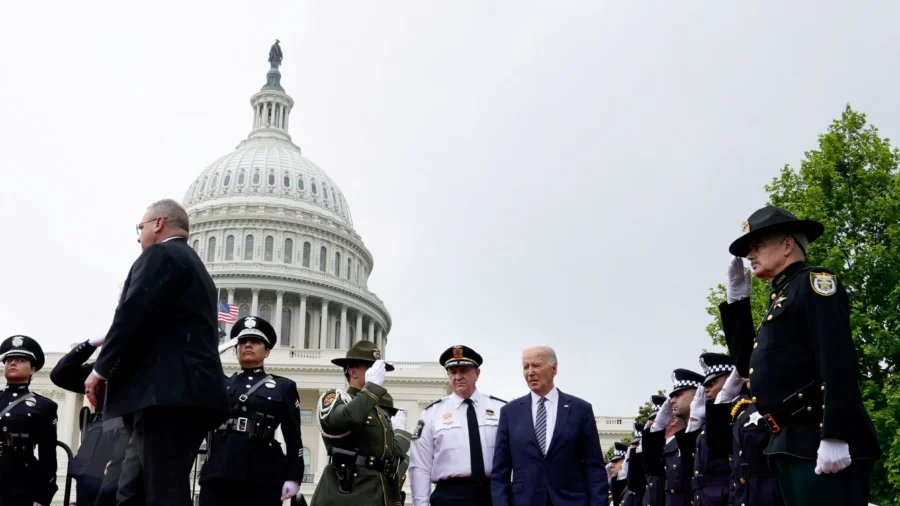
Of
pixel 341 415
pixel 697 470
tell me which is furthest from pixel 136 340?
pixel 697 470

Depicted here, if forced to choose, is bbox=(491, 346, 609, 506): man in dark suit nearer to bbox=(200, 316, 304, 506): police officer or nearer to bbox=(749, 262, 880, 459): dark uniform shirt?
bbox=(200, 316, 304, 506): police officer

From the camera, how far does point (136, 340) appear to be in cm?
691

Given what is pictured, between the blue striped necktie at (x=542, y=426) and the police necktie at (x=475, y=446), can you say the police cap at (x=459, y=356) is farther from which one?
the blue striped necktie at (x=542, y=426)

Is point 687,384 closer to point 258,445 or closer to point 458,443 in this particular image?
point 458,443

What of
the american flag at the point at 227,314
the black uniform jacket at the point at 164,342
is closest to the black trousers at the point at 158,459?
the black uniform jacket at the point at 164,342

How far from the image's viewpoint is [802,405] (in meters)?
5.97

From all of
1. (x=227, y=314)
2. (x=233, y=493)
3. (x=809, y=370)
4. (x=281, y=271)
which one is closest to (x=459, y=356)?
(x=233, y=493)

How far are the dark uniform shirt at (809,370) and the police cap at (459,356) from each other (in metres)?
3.96

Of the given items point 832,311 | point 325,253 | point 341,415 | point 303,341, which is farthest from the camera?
point 325,253

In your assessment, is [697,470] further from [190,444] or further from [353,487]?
[190,444]

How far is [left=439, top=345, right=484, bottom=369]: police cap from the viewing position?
9922mm

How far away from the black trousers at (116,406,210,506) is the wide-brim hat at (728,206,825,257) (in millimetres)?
3905

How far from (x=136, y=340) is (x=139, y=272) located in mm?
487

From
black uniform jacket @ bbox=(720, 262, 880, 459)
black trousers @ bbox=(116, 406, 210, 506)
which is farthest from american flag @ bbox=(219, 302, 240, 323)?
black uniform jacket @ bbox=(720, 262, 880, 459)
